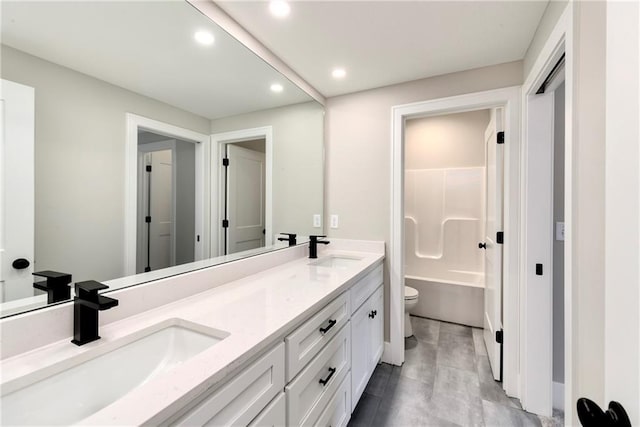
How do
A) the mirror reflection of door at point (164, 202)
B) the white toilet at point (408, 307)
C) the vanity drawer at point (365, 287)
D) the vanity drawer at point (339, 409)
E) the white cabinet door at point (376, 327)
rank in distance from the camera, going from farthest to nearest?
the white toilet at point (408, 307) → the white cabinet door at point (376, 327) → the vanity drawer at point (365, 287) → the vanity drawer at point (339, 409) → the mirror reflection of door at point (164, 202)

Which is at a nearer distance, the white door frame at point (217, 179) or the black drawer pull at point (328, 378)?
the black drawer pull at point (328, 378)

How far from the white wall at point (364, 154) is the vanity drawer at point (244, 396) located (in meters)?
1.52

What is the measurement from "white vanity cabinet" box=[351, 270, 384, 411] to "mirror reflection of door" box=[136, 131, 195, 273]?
3.11 feet

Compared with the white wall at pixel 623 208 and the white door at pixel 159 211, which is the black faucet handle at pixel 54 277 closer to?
the white door at pixel 159 211

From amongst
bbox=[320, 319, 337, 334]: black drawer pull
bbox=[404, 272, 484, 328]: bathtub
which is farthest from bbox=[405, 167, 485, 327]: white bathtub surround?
bbox=[320, 319, 337, 334]: black drawer pull

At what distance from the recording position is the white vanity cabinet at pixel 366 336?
1564mm

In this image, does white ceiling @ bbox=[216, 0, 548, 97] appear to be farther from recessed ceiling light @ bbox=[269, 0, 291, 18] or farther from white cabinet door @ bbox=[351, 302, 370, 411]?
white cabinet door @ bbox=[351, 302, 370, 411]

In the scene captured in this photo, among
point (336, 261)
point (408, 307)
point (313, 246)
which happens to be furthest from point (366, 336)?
point (408, 307)

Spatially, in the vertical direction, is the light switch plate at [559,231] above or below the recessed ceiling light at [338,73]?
below

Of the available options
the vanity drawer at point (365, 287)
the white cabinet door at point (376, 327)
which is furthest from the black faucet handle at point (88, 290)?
the white cabinet door at point (376, 327)

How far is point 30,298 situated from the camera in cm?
80

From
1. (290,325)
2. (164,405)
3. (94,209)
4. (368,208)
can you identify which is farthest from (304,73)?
(164,405)

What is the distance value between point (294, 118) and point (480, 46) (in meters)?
1.33

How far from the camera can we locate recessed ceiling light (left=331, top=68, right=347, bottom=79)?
199 cm
